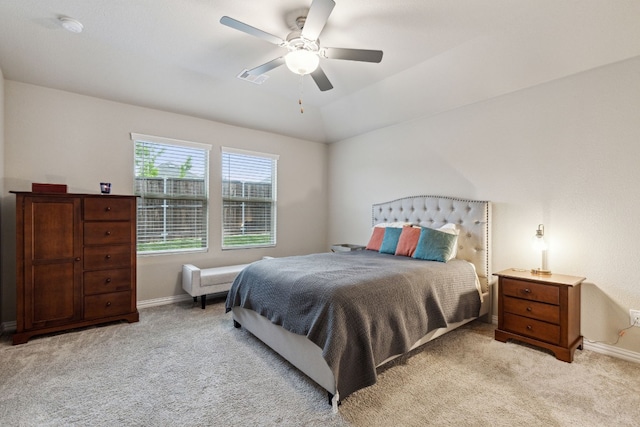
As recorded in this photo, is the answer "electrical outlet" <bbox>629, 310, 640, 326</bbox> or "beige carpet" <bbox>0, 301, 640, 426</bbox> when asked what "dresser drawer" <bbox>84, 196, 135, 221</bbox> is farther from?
"electrical outlet" <bbox>629, 310, 640, 326</bbox>

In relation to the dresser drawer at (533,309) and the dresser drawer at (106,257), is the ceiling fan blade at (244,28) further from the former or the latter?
the dresser drawer at (533,309)

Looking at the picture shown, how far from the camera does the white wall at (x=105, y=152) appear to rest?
3160mm

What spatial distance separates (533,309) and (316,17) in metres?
2.98

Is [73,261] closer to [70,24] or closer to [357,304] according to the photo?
[70,24]

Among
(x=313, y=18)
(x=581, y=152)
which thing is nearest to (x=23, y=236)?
(x=313, y=18)

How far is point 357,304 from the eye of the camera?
2.03 m

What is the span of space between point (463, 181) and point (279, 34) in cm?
265

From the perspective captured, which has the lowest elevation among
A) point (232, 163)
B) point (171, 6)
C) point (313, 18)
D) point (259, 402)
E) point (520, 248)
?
point (259, 402)

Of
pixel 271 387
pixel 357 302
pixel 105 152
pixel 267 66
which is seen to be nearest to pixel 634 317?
pixel 357 302

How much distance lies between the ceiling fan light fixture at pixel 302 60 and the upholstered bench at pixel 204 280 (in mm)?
2696

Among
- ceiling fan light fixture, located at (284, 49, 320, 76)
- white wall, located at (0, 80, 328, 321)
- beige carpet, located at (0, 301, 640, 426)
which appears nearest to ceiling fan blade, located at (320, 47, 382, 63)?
ceiling fan light fixture, located at (284, 49, 320, 76)

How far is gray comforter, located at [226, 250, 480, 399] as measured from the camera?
76.4 inches

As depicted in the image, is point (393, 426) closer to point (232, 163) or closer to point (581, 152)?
point (581, 152)

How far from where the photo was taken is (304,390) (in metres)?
2.09
